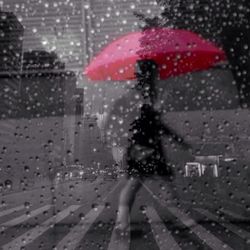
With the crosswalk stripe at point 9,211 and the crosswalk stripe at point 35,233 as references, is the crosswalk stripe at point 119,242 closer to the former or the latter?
the crosswalk stripe at point 35,233

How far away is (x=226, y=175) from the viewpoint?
8.38 feet

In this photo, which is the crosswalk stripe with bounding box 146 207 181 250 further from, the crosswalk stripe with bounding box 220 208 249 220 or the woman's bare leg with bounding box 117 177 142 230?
the crosswalk stripe with bounding box 220 208 249 220

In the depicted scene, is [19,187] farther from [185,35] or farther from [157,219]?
[185,35]

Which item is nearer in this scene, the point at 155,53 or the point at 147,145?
the point at 147,145

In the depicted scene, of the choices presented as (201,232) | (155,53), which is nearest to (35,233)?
(201,232)

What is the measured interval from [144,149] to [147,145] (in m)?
0.03

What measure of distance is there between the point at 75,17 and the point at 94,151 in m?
1.01

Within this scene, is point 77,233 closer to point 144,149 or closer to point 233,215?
point 144,149

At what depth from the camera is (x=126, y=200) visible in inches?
70.2

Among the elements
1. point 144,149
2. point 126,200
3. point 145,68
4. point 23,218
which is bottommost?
point 23,218

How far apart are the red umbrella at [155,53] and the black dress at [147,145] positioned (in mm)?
524

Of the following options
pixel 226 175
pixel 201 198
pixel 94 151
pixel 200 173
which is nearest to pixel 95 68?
pixel 94 151

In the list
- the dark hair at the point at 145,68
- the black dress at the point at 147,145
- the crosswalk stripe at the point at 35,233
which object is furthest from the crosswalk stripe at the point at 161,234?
the dark hair at the point at 145,68

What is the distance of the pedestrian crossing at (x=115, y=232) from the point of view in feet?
5.54
